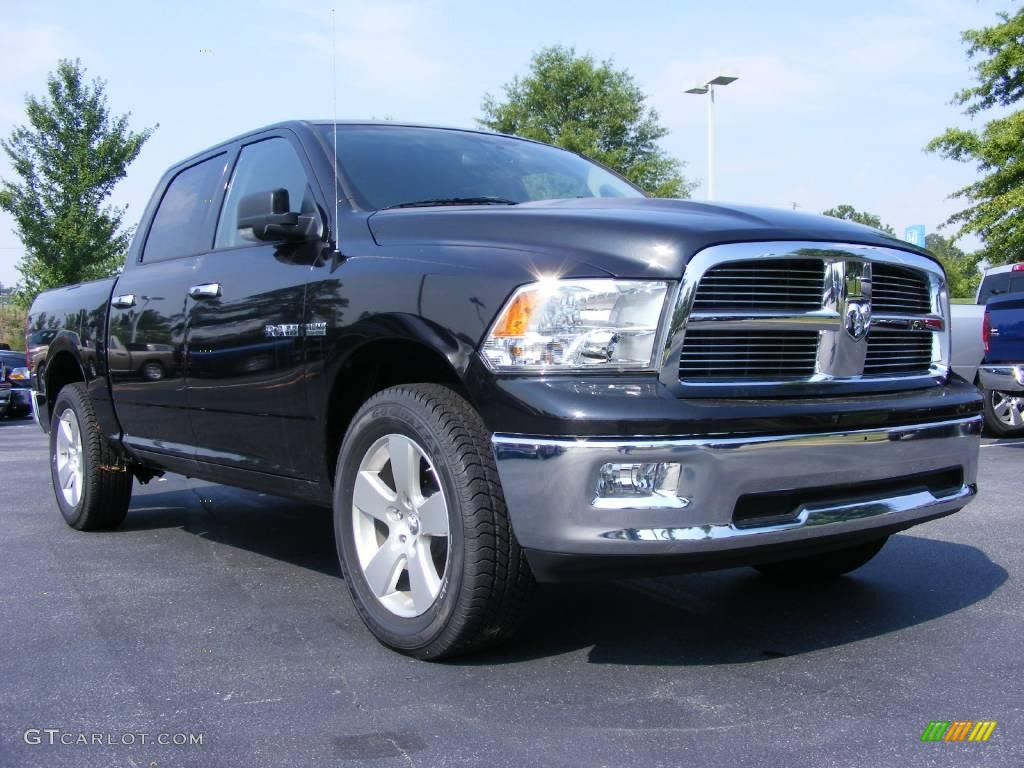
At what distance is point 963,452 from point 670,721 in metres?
1.44

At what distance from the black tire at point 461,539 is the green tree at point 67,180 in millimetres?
21307

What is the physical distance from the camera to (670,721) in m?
2.75

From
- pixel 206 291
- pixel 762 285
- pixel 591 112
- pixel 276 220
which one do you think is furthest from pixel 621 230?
pixel 591 112

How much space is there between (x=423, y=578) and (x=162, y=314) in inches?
84.7

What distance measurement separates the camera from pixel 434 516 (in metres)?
3.16

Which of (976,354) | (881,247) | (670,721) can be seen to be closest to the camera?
(670,721)

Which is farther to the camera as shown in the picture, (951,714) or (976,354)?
(976,354)

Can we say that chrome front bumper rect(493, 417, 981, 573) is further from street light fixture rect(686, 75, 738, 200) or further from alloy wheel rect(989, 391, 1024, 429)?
street light fixture rect(686, 75, 738, 200)

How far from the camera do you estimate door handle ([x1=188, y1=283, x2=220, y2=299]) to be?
→ 4.27 m

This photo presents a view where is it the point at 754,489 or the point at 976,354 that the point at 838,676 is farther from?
the point at 976,354

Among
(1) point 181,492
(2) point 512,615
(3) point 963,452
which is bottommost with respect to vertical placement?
(1) point 181,492

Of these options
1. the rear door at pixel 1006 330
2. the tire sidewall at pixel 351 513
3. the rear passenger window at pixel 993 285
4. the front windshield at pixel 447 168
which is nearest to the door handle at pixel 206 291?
the front windshield at pixel 447 168

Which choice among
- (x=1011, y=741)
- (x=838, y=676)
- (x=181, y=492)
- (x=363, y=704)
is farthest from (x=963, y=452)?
(x=181, y=492)

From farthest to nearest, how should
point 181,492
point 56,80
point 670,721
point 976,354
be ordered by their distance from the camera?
1. point 56,80
2. point 976,354
3. point 181,492
4. point 670,721
